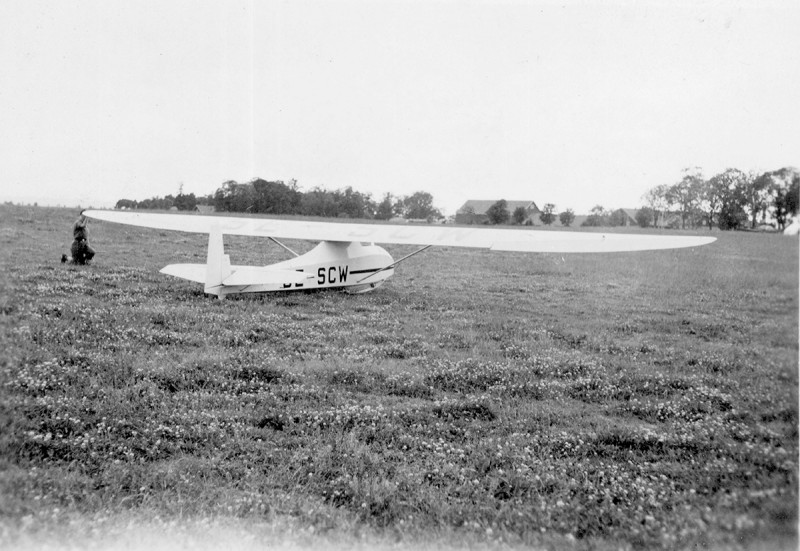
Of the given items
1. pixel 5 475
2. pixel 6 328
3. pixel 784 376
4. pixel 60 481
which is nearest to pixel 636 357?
pixel 784 376

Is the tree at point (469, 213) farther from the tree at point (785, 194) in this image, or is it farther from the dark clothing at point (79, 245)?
the dark clothing at point (79, 245)

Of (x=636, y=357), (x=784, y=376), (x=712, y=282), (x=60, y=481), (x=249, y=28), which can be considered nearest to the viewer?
(x=60, y=481)

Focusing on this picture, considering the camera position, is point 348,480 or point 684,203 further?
point 684,203

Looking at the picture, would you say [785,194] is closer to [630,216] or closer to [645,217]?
[645,217]

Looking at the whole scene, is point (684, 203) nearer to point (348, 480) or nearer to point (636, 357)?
point (636, 357)

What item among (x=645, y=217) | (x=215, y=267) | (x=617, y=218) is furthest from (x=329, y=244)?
(x=645, y=217)
